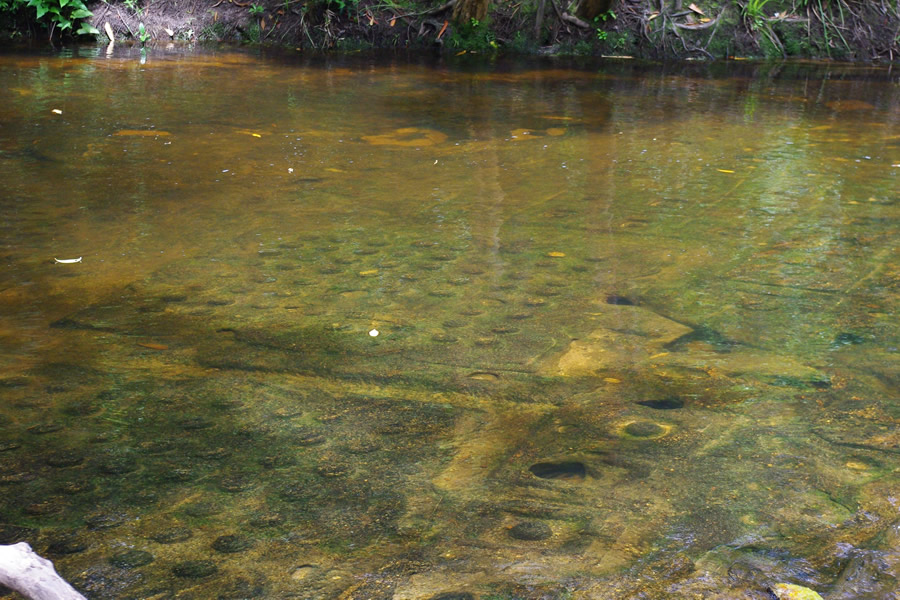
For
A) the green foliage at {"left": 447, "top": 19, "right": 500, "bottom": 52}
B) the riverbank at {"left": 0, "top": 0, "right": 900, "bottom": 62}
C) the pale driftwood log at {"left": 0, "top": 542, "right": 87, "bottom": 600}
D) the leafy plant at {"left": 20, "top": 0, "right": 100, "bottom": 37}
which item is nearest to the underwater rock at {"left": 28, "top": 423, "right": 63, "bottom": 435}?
the pale driftwood log at {"left": 0, "top": 542, "right": 87, "bottom": 600}

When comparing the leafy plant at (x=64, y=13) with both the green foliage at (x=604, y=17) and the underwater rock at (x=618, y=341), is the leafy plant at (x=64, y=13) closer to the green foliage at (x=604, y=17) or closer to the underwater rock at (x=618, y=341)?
the green foliage at (x=604, y=17)

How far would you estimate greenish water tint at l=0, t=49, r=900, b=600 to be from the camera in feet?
6.37

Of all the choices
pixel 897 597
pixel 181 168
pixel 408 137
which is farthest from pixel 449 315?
pixel 408 137

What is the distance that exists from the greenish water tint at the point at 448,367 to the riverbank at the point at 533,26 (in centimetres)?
634

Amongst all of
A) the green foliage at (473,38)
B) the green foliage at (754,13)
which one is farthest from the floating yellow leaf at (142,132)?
the green foliage at (754,13)

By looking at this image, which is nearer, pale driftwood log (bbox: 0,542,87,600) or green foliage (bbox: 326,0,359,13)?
pale driftwood log (bbox: 0,542,87,600)

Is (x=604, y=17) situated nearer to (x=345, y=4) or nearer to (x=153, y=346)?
(x=345, y=4)

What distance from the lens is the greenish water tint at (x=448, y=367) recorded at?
1941 millimetres

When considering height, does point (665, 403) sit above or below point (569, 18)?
below

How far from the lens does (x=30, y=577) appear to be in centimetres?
146

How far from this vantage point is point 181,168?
17.2ft

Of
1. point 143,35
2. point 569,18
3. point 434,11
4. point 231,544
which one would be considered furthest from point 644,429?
point 143,35

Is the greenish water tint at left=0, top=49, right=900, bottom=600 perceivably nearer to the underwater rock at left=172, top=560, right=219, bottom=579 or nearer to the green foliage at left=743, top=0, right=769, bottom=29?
the underwater rock at left=172, top=560, right=219, bottom=579

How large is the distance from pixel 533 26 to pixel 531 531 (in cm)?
1099
